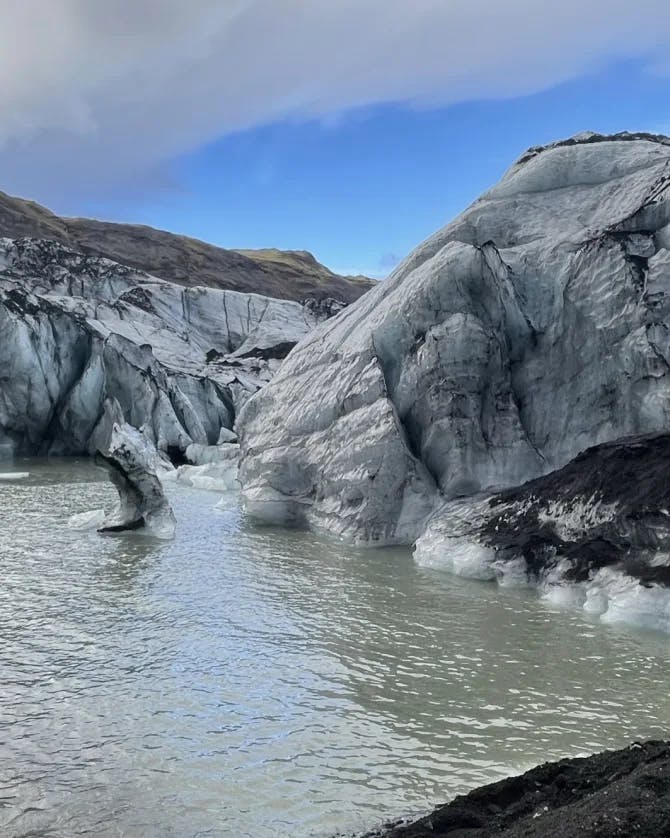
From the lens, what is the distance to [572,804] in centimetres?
368

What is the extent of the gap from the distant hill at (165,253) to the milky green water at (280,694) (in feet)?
199

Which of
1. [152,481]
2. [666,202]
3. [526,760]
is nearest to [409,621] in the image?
[526,760]

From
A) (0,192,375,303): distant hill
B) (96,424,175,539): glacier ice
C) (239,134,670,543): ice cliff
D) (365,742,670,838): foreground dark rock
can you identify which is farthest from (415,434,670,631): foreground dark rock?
A: (0,192,375,303): distant hill

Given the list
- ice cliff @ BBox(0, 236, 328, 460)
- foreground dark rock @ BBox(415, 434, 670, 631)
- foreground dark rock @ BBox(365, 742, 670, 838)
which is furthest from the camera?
ice cliff @ BBox(0, 236, 328, 460)

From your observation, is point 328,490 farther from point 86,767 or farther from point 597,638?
point 86,767

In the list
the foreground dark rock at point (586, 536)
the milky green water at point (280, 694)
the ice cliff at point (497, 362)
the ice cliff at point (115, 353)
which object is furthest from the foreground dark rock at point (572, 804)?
the ice cliff at point (115, 353)

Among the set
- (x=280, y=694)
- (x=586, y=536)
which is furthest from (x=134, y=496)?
(x=280, y=694)

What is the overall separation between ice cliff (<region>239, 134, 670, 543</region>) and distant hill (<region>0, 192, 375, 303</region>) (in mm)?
54339

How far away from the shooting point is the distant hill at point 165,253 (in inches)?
2744

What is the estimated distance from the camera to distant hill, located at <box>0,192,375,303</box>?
229 ft

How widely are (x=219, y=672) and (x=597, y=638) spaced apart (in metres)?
4.01

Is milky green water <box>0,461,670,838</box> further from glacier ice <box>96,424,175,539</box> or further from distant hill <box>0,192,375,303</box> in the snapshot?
distant hill <box>0,192,375,303</box>

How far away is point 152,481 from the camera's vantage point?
46.0 ft

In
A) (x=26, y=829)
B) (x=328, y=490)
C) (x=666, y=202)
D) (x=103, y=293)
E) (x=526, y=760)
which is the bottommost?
(x=26, y=829)
